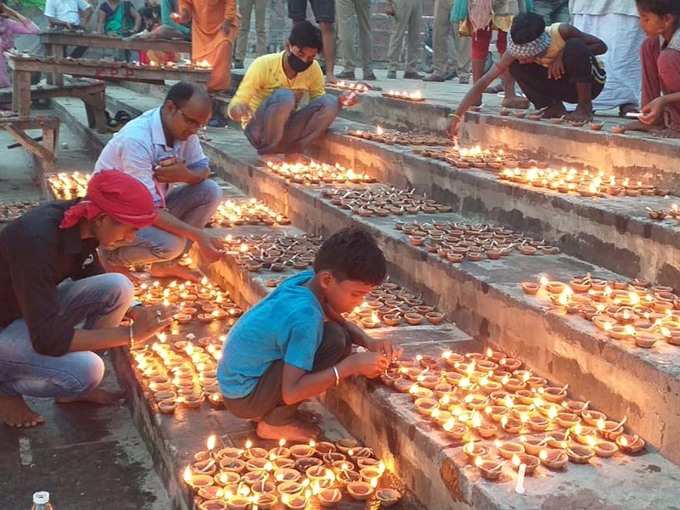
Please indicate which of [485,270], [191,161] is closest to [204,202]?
[191,161]

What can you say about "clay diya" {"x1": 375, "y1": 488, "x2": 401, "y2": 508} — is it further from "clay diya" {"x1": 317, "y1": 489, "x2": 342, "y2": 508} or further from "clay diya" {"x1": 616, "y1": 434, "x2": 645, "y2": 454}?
"clay diya" {"x1": 616, "y1": 434, "x2": 645, "y2": 454}

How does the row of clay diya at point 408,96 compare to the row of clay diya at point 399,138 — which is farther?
the row of clay diya at point 408,96

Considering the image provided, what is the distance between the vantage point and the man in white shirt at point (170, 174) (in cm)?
475

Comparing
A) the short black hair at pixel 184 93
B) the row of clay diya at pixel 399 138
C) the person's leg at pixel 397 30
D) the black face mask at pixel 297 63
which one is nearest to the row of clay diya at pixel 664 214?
the short black hair at pixel 184 93

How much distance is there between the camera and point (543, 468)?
272 cm

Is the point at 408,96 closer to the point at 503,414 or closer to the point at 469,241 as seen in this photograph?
the point at 469,241

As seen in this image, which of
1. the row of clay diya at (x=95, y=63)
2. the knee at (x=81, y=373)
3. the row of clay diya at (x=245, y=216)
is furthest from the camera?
the row of clay diya at (x=95, y=63)

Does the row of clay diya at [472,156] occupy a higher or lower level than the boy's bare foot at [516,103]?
lower

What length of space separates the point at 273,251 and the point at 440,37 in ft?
21.1

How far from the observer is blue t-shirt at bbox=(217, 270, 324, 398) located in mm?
3141

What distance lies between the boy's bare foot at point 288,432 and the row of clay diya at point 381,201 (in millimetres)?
2117

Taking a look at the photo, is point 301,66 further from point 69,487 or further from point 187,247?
point 69,487

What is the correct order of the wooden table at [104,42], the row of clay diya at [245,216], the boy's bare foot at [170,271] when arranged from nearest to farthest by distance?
the boy's bare foot at [170,271] → the row of clay diya at [245,216] → the wooden table at [104,42]

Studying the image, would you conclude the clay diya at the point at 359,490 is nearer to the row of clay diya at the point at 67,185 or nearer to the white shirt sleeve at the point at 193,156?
the white shirt sleeve at the point at 193,156
